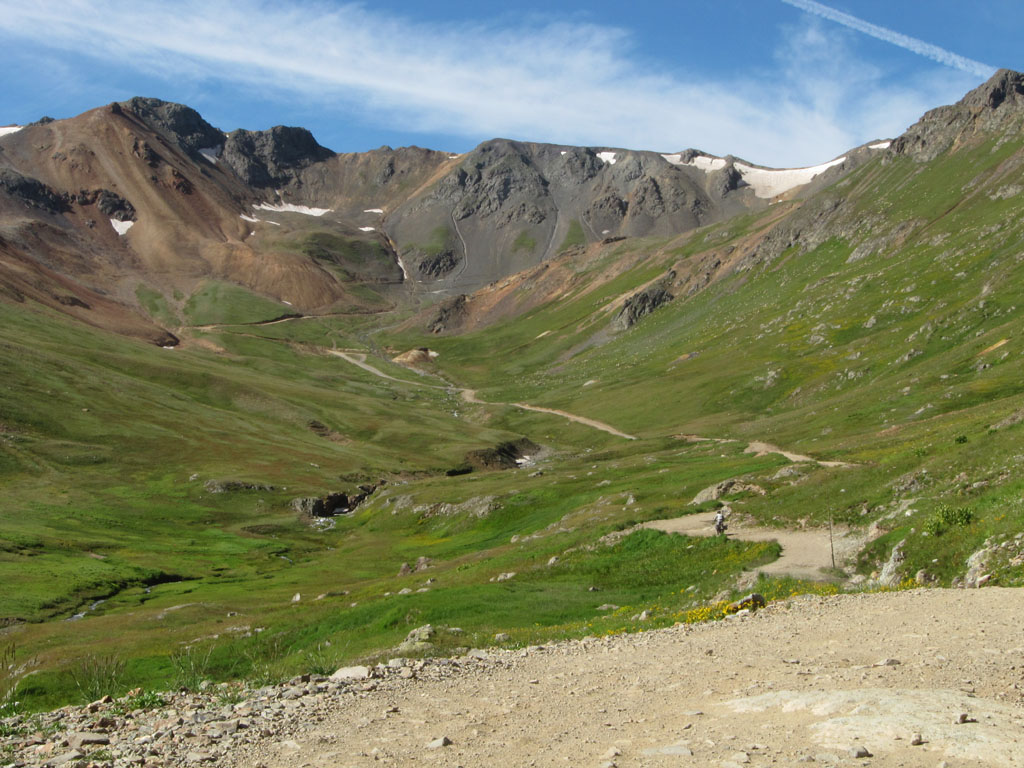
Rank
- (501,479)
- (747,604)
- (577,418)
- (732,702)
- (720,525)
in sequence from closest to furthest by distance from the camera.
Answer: (732,702), (747,604), (720,525), (501,479), (577,418)

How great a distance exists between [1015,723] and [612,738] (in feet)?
21.7

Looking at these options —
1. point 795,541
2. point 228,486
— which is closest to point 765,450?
point 795,541

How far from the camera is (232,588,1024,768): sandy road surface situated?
12.4m

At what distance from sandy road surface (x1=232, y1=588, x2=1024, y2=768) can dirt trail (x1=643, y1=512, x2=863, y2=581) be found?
10537 mm

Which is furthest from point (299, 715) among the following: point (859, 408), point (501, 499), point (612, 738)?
point (859, 408)

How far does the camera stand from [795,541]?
38.1m

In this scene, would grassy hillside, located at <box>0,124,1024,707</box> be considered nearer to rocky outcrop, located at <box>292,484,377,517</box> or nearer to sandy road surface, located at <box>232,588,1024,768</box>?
rocky outcrop, located at <box>292,484,377,517</box>

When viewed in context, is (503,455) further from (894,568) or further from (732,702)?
(732,702)

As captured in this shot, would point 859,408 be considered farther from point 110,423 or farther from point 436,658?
point 110,423

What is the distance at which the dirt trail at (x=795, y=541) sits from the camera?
32.7m

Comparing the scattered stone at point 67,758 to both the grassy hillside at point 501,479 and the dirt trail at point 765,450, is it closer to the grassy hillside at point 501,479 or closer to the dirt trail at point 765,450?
the grassy hillside at point 501,479

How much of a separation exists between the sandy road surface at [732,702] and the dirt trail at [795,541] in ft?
34.6

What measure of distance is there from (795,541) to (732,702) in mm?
24873

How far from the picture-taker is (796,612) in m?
22.9
